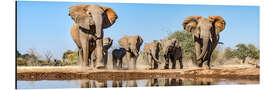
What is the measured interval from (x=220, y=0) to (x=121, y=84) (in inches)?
221

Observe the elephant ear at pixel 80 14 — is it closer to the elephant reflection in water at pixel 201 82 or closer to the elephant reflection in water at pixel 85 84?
the elephant reflection in water at pixel 85 84

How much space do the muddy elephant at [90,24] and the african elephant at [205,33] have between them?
130 inches

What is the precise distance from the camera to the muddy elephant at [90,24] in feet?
54.3

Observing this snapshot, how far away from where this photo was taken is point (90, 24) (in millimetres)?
17062

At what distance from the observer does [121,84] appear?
44.5 ft

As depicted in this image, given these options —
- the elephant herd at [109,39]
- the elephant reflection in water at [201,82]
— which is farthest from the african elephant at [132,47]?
the elephant reflection in water at [201,82]

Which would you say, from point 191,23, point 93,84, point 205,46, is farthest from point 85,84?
point 191,23

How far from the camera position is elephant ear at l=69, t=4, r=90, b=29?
56.7 feet

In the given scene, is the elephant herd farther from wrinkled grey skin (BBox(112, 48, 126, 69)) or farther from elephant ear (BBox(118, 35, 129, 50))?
wrinkled grey skin (BBox(112, 48, 126, 69))

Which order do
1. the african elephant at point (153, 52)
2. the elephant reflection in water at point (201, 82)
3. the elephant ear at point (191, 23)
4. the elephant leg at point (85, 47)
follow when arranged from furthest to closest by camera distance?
the african elephant at point (153, 52)
the elephant ear at point (191, 23)
the elephant leg at point (85, 47)
the elephant reflection in water at point (201, 82)

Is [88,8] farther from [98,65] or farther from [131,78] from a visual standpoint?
[131,78]

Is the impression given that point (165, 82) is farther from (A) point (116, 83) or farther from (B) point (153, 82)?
(A) point (116, 83)

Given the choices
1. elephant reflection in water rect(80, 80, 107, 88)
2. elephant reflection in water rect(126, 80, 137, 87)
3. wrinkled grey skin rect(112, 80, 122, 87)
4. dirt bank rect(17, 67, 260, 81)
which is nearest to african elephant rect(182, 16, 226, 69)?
dirt bank rect(17, 67, 260, 81)
